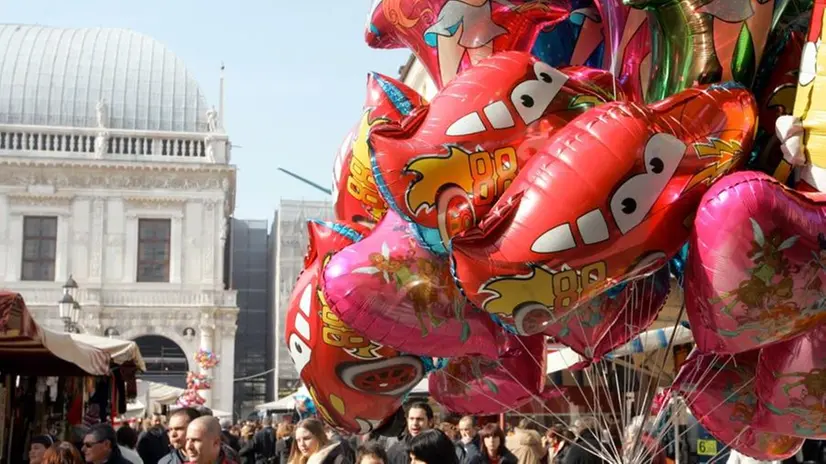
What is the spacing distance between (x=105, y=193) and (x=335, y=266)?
33.6 m

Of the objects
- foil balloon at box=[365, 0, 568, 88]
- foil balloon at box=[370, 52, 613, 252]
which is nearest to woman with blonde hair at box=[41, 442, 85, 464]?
foil balloon at box=[370, 52, 613, 252]

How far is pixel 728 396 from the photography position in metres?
4.96

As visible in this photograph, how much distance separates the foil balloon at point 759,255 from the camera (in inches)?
149

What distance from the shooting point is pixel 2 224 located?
36.3 metres

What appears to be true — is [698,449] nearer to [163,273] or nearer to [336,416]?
[336,416]

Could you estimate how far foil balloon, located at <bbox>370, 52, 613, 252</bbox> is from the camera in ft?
13.5

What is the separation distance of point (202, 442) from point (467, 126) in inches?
69.5

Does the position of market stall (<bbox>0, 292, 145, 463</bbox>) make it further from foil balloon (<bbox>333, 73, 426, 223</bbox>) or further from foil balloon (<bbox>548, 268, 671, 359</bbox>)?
foil balloon (<bbox>548, 268, 671, 359</bbox>)

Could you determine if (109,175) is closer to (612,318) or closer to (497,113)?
(612,318)

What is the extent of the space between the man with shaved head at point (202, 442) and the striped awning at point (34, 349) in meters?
2.88

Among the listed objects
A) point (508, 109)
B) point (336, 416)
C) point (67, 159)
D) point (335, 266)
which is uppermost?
point (67, 159)

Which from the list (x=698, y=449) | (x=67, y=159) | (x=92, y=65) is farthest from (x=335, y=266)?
(x=92, y=65)

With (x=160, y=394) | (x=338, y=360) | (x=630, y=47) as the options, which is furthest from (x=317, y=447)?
(x=160, y=394)

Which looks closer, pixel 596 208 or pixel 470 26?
pixel 596 208
